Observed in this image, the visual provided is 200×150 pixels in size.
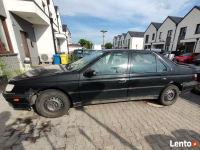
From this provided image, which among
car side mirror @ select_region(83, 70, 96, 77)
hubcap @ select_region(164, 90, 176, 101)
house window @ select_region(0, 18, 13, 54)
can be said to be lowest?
hubcap @ select_region(164, 90, 176, 101)

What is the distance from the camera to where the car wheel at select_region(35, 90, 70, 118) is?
2205 millimetres

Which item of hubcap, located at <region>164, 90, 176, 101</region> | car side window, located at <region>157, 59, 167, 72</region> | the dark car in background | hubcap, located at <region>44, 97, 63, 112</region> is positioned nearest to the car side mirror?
the dark car in background

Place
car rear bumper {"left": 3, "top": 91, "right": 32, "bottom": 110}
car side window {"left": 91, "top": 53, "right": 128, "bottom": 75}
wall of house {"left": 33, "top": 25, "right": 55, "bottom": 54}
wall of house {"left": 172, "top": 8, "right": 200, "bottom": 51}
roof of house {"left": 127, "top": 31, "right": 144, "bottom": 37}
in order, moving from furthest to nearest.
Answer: roof of house {"left": 127, "top": 31, "right": 144, "bottom": 37}
wall of house {"left": 172, "top": 8, "right": 200, "bottom": 51}
wall of house {"left": 33, "top": 25, "right": 55, "bottom": 54}
car side window {"left": 91, "top": 53, "right": 128, "bottom": 75}
car rear bumper {"left": 3, "top": 91, "right": 32, "bottom": 110}

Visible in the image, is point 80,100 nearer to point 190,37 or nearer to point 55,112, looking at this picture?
point 55,112

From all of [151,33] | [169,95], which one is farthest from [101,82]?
[151,33]

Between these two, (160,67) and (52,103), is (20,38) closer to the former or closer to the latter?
(52,103)

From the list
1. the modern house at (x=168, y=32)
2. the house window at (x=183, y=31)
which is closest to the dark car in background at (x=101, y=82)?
the house window at (x=183, y=31)

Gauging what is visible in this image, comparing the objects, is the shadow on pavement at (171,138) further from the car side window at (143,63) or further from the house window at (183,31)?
the house window at (183,31)

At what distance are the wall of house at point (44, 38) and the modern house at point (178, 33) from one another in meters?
20.9

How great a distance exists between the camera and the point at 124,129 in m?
2.10

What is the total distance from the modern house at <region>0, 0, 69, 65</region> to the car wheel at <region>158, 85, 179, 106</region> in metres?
7.52

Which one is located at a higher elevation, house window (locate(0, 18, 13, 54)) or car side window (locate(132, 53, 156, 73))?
house window (locate(0, 18, 13, 54))

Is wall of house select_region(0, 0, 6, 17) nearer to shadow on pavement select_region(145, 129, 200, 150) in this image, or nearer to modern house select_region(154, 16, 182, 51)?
shadow on pavement select_region(145, 129, 200, 150)

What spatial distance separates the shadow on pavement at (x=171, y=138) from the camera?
177 cm
